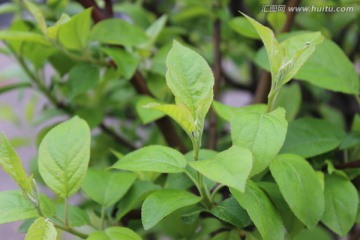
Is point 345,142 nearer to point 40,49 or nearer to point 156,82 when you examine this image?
point 156,82

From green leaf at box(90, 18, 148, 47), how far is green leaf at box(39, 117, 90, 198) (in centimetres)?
22

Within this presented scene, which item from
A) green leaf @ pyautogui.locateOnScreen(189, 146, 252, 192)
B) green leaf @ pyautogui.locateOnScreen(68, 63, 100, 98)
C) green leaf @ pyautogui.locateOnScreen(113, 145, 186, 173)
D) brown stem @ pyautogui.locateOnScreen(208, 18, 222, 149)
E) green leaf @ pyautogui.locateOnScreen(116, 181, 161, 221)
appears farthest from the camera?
brown stem @ pyautogui.locateOnScreen(208, 18, 222, 149)

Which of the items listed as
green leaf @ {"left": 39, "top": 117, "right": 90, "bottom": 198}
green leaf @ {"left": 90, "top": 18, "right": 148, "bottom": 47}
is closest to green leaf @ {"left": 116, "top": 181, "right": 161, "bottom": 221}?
green leaf @ {"left": 39, "top": 117, "right": 90, "bottom": 198}

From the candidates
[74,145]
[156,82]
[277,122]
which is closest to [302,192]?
[277,122]

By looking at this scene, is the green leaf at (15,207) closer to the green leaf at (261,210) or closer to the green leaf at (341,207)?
the green leaf at (261,210)

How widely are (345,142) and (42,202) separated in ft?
1.22

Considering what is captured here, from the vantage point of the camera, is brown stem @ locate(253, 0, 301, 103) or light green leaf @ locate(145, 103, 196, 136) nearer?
light green leaf @ locate(145, 103, 196, 136)

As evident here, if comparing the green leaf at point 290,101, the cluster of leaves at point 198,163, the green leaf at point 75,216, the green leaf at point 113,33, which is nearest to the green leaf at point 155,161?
the cluster of leaves at point 198,163

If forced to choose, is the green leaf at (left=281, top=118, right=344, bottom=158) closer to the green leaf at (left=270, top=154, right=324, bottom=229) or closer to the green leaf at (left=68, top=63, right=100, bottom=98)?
the green leaf at (left=270, top=154, right=324, bottom=229)

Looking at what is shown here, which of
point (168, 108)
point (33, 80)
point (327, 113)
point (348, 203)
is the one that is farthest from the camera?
point (327, 113)

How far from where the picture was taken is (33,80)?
0.84 metres

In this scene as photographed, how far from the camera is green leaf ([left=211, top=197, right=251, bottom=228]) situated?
49 cm

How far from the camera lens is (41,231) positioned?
433 mm

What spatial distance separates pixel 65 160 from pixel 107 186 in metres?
0.11
